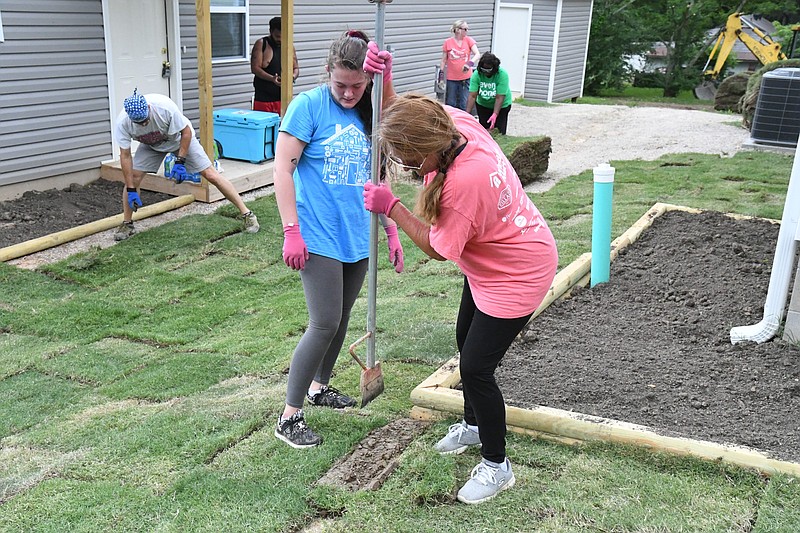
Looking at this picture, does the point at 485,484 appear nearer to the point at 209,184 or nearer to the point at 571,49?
the point at 209,184

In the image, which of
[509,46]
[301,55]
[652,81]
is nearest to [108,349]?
Answer: [301,55]

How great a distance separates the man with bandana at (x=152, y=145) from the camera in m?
6.98

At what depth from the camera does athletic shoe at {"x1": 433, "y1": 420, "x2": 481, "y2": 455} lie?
3.34 metres

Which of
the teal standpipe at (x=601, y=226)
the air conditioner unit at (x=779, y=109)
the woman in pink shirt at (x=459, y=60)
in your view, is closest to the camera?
the teal standpipe at (x=601, y=226)

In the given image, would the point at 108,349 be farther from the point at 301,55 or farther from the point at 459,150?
the point at 301,55

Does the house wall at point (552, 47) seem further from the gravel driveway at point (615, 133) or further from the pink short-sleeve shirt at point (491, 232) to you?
the pink short-sleeve shirt at point (491, 232)

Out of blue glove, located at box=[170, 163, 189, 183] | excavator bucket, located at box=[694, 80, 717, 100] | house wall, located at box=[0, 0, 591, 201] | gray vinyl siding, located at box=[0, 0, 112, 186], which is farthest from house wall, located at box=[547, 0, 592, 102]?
Result: blue glove, located at box=[170, 163, 189, 183]

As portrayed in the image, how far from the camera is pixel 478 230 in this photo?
277cm

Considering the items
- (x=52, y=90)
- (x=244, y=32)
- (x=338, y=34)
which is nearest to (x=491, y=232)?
(x=338, y=34)

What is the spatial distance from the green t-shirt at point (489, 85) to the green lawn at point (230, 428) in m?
4.47

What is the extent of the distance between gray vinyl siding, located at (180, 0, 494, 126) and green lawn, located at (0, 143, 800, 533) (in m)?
2.79

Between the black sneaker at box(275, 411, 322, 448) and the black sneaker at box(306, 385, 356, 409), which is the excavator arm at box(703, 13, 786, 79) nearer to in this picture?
the black sneaker at box(306, 385, 356, 409)

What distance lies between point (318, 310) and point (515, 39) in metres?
20.0

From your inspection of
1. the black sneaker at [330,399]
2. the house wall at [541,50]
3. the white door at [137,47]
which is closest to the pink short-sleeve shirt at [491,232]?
the black sneaker at [330,399]
